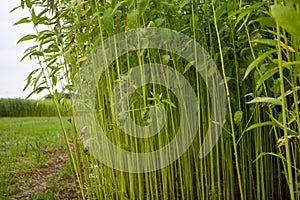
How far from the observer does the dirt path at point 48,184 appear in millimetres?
1701

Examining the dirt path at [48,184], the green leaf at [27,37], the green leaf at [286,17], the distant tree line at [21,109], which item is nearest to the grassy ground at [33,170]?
the dirt path at [48,184]

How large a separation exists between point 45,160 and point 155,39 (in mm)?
2066

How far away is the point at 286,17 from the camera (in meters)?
0.30

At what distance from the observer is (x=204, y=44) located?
1.01 m

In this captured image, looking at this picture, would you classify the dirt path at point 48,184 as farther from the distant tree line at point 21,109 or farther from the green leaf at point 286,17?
the distant tree line at point 21,109

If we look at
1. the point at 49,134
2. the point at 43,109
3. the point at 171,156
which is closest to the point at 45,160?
the point at 49,134

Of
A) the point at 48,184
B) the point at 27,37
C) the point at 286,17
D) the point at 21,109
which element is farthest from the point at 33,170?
the point at 21,109

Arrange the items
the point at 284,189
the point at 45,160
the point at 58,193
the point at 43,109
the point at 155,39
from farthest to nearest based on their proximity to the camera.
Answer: the point at 43,109 → the point at 45,160 → the point at 58,193 → the point at 284,189 → the point at 155,39

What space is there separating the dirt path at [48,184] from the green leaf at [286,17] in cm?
149

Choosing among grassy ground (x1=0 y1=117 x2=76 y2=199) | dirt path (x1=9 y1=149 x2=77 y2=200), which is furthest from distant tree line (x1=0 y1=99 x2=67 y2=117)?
dirt path (x1=9 y1=149 x2=77 y2=200)

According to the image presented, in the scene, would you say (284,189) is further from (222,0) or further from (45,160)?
(45,160)

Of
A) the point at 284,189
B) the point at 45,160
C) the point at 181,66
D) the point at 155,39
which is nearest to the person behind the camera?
the point at 155,39

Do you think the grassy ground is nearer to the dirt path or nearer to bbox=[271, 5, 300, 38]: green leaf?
the dirt path

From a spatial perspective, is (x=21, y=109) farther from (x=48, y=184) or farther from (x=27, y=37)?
(x=27, y=37)
